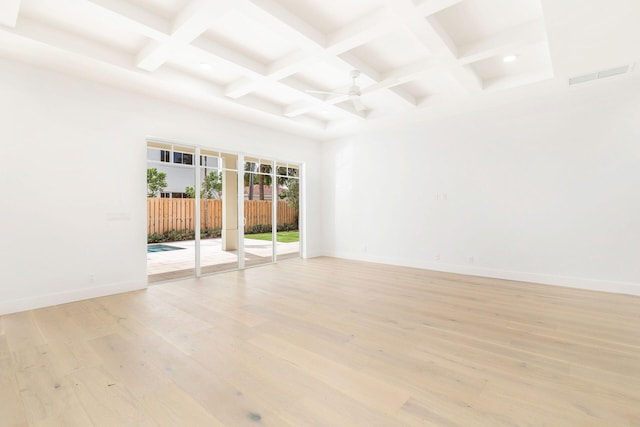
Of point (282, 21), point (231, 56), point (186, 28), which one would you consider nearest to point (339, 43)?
point (282, 21)

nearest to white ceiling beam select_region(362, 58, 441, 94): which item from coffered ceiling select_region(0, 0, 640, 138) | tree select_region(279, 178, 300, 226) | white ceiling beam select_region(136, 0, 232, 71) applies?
coffered ceiling select_region(0, 0, 640, 138)

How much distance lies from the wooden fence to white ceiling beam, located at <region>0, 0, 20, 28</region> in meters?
3.35

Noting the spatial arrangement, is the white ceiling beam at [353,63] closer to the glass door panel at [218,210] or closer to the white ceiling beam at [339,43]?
the white ceiling beam at [339,43]

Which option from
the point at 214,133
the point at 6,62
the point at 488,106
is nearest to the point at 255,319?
the point at 214,133

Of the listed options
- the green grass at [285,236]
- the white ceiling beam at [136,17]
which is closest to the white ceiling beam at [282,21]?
the white ceiling beam at [136,17]

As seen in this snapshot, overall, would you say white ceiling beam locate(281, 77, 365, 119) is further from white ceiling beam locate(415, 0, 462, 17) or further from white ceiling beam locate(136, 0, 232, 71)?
white ceiling beam locate(415, 0, 462, 17)

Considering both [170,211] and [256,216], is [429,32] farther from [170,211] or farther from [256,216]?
[170,211]

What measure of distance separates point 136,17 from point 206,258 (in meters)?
5.13

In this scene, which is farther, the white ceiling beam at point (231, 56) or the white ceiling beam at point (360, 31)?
the white ceiling beam at point (231, 56)

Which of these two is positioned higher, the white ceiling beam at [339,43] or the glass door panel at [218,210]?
the white ceiling beam at [339,43]

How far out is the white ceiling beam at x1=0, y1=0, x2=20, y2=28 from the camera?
270 centimetres

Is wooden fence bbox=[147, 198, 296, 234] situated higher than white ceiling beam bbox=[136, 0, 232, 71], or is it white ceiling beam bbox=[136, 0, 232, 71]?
white ceiling beam bbox=[136, 0, 232, 71]

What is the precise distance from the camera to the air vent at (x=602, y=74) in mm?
3967

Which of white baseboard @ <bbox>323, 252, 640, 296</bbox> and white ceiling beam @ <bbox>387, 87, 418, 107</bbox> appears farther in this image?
white ceiling beam @ <bbox>387, 87, 418, 107</bbox>
